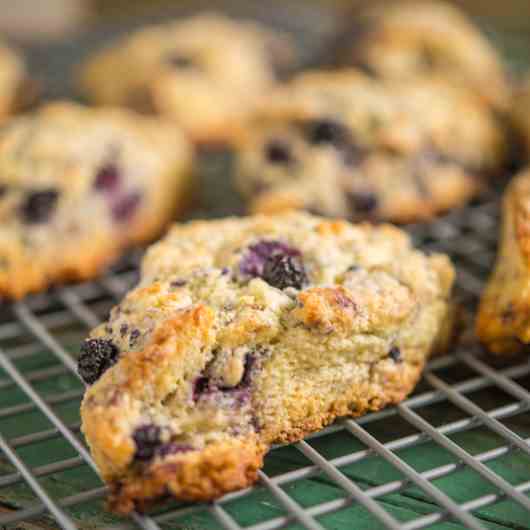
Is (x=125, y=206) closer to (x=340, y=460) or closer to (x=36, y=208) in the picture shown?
(x=36, y=208)

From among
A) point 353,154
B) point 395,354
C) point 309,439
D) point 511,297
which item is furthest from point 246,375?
point 353,154

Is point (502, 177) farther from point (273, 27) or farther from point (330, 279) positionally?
point (273, 27)

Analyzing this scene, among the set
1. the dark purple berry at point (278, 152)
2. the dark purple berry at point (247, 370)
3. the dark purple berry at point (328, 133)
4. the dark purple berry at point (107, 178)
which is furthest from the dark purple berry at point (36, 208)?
the dark purple berry at point (247, 370)

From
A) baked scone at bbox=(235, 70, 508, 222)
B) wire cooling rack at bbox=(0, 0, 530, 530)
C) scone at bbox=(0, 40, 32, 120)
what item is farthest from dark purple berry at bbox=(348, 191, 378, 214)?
scone at bbox=(0, 40, 32, 120)

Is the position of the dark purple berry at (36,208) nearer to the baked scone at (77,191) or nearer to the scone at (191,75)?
the baked scone at (77,191)

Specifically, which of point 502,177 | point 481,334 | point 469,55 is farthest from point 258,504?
point 469,55

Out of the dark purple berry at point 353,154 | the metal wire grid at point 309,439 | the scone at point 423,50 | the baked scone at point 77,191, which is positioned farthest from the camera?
the scone at point 423,50
